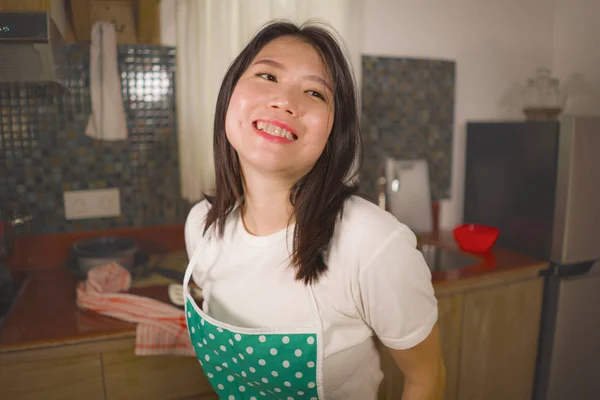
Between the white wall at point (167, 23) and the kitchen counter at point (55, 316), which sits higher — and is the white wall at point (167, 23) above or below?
above

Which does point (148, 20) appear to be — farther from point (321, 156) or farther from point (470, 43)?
point (470, 43)

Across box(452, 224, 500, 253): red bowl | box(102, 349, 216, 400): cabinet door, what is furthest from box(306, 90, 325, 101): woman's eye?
box(452, 224, 500, 253): red bowl

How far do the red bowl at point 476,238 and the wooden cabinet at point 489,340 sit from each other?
0.70 ft

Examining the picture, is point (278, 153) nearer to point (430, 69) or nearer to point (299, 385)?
point (299, 385)

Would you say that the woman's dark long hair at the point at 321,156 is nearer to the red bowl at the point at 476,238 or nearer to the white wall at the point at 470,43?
the red bowl at the point at 476,238

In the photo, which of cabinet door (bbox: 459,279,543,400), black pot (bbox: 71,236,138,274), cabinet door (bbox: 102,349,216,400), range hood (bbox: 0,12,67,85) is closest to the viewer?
range hood (bbox: 0,12,67,85)

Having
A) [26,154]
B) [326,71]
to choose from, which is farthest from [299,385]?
[26,154]

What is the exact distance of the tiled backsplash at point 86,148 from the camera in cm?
163

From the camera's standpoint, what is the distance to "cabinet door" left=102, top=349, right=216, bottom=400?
120 cm

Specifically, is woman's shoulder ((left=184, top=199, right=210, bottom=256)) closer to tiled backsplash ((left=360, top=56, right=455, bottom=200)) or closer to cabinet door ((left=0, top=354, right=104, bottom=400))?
cabinet door ((left=0, top=354, right=104, bottom=400))

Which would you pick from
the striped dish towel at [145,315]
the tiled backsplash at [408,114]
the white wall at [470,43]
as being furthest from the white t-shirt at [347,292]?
the white wall at [470,43]

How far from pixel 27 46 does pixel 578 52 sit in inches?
100

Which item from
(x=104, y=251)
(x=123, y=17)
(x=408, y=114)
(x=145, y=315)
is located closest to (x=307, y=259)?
(x=145, y=315)

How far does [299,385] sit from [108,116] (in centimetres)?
130
